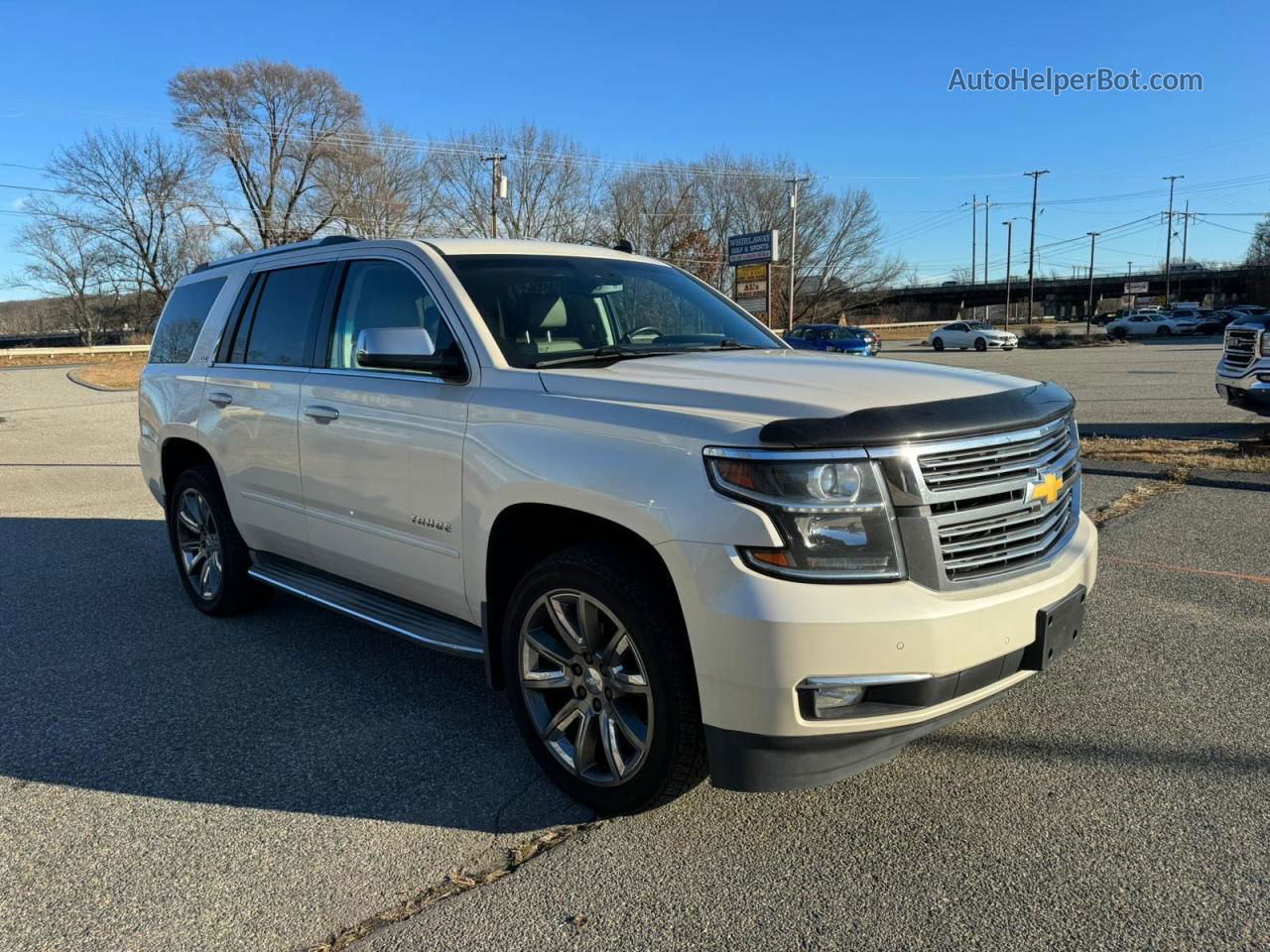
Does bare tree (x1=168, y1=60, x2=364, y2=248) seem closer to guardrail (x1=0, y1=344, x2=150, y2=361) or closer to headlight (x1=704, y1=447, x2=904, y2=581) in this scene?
guardrail (x1=0, y1=344, x2=150, y2=361)

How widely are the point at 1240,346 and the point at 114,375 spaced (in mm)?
30989

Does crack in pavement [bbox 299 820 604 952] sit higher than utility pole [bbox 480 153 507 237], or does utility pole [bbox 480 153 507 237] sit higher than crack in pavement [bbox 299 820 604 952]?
utility pole [bbox 480 153 507 237]

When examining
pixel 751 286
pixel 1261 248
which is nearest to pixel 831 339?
pixel 751 286

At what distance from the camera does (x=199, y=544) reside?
209 inches

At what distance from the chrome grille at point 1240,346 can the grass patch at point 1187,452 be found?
36.3 inches

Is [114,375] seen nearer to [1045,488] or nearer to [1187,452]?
[1187,452]

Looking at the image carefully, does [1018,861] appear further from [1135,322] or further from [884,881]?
[1135,322]

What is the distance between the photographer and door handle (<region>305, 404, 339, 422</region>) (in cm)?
399

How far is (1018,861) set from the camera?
2.70m

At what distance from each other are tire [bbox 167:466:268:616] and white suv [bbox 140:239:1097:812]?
565mm

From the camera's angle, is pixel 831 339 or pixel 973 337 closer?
pixel 831 339

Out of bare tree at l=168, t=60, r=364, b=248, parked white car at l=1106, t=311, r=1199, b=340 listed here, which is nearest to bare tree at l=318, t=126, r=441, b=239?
bare tree at l=168, t=60, r=364, b=248

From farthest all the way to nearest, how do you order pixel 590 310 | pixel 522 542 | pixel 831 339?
pixel 831 339 < pixel 590 310 < pixel 522 542

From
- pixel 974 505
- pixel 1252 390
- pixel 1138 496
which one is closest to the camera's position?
pixel 974 505
